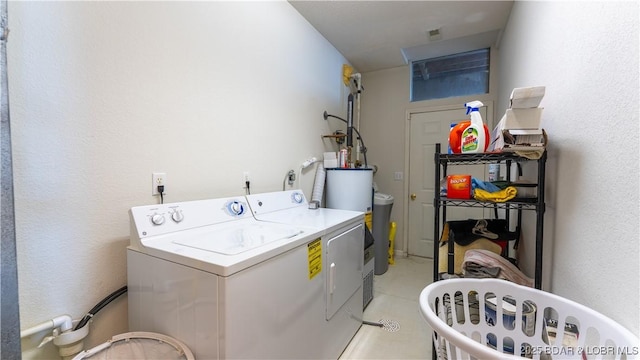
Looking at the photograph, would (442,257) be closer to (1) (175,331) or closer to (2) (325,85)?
(1) (175,331)

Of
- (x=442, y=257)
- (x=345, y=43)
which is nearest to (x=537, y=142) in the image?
(x=442, y=257)

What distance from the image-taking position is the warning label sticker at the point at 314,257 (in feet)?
4.29

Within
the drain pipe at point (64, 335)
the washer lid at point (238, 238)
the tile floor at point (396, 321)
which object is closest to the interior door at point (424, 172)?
the tile floor at point (396, 321)

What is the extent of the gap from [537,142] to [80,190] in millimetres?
1948

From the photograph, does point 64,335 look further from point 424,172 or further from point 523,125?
point 424,172

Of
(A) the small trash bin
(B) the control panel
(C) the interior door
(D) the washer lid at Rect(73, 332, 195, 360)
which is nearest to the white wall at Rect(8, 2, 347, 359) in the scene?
(B) the control panel

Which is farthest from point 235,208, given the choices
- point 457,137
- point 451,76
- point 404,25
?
point 451,76

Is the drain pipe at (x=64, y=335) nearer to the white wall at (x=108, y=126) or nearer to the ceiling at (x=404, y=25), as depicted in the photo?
the white wall at (x=108, y=126)

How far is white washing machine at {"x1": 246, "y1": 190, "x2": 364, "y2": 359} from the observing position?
1488 millimetres

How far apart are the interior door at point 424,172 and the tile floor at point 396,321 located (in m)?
0.53

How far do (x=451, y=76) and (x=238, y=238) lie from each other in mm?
3492

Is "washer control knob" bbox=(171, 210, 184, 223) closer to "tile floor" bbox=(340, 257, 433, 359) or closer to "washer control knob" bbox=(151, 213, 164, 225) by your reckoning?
"washer control knob" bbox=(151, 213, 164, 225)

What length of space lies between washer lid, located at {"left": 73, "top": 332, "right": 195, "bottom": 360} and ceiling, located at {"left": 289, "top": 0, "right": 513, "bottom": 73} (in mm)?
2573

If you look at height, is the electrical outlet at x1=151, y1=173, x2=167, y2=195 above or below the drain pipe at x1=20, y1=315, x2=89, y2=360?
above
